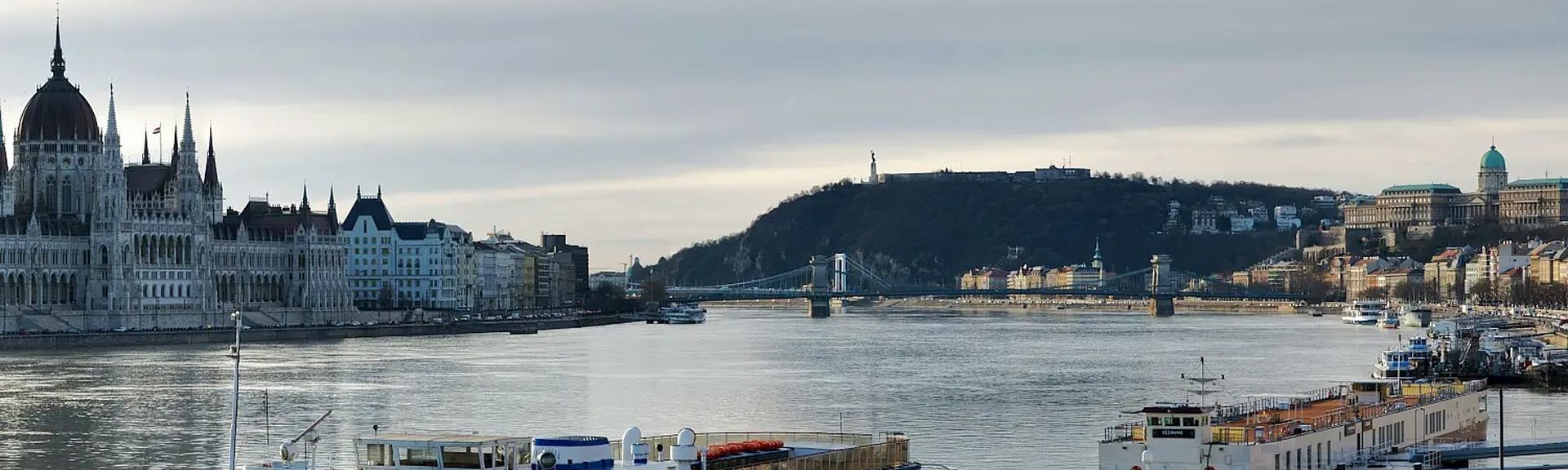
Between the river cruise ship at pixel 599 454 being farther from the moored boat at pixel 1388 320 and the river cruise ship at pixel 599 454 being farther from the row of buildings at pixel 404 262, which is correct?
the row of buildings at pixel 404 262

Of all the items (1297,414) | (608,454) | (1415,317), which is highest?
(1415,317)

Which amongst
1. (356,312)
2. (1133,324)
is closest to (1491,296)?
(1133,324)

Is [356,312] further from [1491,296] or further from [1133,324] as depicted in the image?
[1491,296]

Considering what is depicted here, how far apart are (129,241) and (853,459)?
105 m

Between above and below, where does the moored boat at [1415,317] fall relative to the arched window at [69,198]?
below

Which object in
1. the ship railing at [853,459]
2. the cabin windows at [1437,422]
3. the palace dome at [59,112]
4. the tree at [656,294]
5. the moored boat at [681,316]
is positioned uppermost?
the palace dome at [59,112]

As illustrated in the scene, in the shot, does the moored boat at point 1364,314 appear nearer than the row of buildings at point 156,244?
No

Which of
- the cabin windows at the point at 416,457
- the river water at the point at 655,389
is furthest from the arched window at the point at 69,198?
the cabin windows at the point at 416,457

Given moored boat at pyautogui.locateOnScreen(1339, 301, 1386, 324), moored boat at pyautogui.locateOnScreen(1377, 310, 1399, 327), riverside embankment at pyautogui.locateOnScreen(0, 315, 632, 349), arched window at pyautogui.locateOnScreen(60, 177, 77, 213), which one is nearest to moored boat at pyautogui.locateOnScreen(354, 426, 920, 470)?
riverside embankment at pyautogui.locateOnScreen(0, 315, 632, 349)

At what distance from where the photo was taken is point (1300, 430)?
1302 inches

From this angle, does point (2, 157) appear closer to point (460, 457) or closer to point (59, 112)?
point (59, 112)

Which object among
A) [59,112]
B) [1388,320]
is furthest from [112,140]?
[1388,320]

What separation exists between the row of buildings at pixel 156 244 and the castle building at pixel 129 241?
85 mm

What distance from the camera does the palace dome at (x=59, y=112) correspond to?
134250 millimetres
